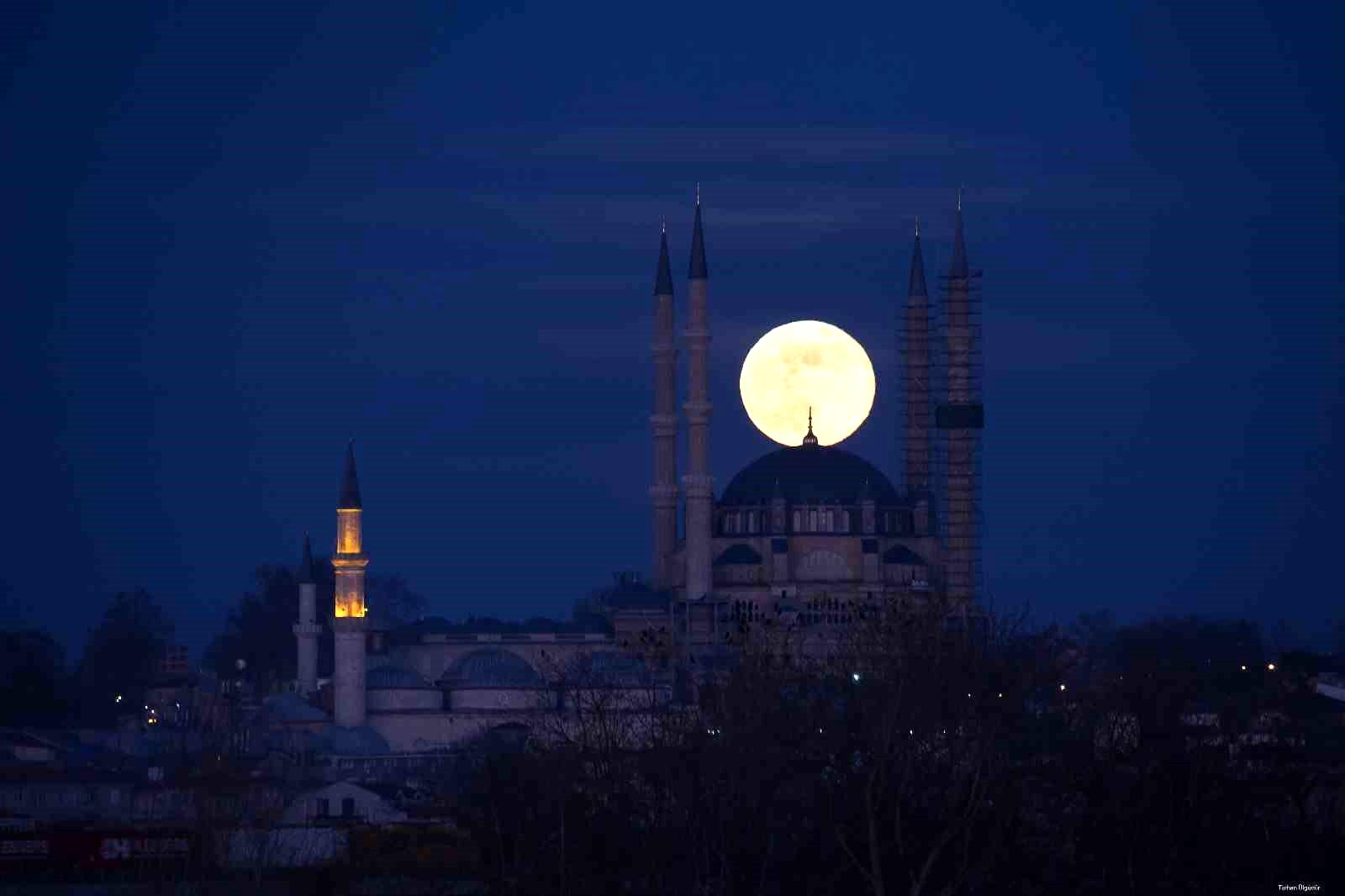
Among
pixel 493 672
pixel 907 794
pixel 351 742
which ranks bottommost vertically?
pixel 907 794

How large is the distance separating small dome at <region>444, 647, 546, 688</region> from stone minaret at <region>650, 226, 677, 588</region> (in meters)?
4.65

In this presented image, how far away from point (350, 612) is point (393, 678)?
2236 millimetres

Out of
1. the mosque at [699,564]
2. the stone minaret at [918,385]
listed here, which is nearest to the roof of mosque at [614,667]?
the mosque at [699,564]

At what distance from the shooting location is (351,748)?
71.2 meters

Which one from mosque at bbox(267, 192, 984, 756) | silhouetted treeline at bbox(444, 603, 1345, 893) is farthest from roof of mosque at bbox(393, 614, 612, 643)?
silhouetted treeline at bbox(444, 603, 1345, 893)

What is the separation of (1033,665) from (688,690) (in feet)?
53.6

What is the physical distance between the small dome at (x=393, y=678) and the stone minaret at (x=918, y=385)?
14016 millimetres

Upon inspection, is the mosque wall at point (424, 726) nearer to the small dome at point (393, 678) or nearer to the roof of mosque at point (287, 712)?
the small dome at point (393, 678)

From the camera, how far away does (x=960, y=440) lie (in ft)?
255

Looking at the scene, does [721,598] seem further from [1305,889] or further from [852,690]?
[1305,889]

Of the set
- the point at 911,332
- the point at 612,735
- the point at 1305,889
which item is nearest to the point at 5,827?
the point at 612,735

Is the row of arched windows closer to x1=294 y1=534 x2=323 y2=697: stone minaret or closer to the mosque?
the mosque

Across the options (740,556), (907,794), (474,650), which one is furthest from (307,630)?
(907,794)

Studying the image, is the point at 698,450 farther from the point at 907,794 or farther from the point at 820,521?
the point at 907,794
